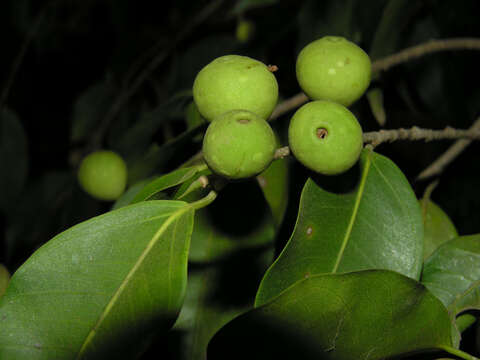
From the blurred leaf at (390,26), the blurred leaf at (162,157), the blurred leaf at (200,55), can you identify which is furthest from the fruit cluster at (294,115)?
the blurred leaf at (200,55)

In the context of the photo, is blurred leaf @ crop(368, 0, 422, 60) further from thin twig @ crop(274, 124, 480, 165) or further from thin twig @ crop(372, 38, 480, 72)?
thin twig @ crop(274, 124, 480, 165)

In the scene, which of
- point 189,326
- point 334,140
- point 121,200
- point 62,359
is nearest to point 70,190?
point 121,200

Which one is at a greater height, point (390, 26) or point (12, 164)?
point (390, 26)

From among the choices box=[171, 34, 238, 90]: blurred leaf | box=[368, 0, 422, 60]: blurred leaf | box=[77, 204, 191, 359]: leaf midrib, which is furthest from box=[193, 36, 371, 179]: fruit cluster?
box=[171, 34, 238, 90]: blurred leaf

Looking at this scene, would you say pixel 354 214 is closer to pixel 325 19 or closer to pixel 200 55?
pixel 325 19

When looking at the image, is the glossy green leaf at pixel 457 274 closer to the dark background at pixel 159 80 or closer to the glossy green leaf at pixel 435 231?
the glossy green leaf at pixel 435 231

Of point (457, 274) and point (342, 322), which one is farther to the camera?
point (457, 274)

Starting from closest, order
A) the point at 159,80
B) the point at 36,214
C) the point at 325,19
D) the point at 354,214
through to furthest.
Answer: the point at 354,214
the point at 325,19
the point at 36,214
the point at 159,80

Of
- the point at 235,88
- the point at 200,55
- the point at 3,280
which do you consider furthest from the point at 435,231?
the point at 200,55
